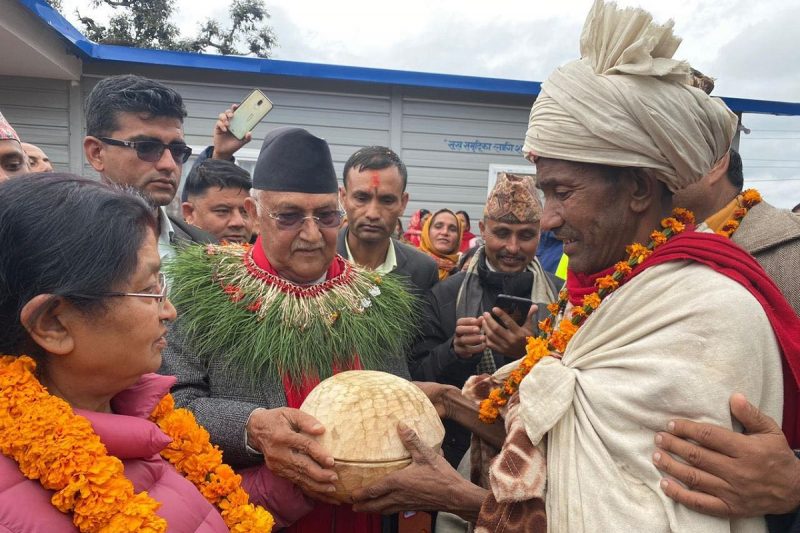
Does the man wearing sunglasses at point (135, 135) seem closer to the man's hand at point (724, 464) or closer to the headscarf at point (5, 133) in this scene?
the headscarf at point (5, 133)

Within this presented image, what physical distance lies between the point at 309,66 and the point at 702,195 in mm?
7096

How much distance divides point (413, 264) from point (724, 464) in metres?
2.80

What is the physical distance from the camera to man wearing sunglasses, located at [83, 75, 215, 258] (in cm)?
329

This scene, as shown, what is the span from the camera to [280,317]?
253 cm

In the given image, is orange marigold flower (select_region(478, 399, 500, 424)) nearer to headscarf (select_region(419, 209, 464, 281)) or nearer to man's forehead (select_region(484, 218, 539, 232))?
man's forehead (select_region(484, 218, 539, 232))

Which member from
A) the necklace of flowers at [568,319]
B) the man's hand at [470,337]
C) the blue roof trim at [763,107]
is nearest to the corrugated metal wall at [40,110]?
the man's hand at [470,337]

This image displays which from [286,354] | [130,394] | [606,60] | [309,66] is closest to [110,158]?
[286,354]

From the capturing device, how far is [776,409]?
175cm

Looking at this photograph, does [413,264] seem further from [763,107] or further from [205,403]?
[763,107]

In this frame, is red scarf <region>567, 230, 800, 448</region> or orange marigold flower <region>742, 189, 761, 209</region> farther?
orange marigold flower <region>742, 189, 761, 209</region>

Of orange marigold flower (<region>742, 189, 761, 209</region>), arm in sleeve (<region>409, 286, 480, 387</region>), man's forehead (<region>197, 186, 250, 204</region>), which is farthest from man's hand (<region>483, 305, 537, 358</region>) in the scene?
man's forehead (<region>197, 186, 250, 204</region>)

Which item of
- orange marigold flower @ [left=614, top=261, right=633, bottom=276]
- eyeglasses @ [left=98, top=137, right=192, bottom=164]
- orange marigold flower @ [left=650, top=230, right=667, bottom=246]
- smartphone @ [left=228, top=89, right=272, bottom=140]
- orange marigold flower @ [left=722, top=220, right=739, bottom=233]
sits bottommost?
orange marigold flower @ [left=614, top=261, right=633, bottom=276]

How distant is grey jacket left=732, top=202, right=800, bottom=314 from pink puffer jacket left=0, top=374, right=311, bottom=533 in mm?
2114

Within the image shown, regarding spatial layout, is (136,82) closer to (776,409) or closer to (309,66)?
(776,409)
